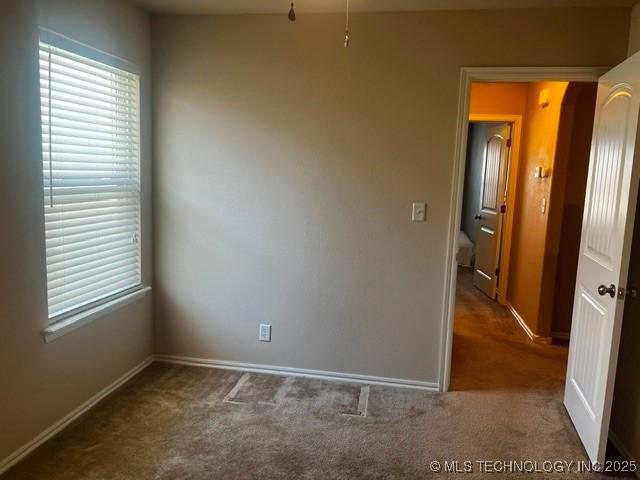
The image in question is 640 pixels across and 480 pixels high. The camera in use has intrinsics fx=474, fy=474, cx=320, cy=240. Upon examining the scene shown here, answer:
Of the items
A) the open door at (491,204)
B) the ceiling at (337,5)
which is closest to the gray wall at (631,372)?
the ceiling at (337,5)

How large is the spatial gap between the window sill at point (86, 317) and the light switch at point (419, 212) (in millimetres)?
1895

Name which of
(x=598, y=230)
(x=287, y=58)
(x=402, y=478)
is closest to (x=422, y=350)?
(x=402, y=478)

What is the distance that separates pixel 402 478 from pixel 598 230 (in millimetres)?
1599

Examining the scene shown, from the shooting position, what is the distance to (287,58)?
119 inches

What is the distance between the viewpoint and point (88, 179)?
2689 mm

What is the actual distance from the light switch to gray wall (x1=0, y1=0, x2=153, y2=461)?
204 cm

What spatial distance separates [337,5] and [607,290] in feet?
6.98

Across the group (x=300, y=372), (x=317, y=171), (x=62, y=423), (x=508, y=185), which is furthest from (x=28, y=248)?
(x=508, y=185)

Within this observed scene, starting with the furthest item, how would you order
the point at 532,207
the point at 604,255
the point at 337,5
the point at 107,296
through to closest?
the point at 532,207
the point at 107,296
the point at 337,5
the point at 604,255

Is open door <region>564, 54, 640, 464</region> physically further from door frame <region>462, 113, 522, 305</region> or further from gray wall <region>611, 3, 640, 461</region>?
door frame <region>462, 113, 522, 305</region>

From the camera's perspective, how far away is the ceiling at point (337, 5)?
105 inches

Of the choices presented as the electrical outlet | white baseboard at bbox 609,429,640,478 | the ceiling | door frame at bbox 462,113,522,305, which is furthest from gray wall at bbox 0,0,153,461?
door frame at bbox 462,113,522,305

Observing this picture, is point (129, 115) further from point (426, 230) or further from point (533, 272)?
point (533, 272)

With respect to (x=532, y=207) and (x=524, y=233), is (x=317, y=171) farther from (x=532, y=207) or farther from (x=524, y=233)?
(x=524, y=233)
